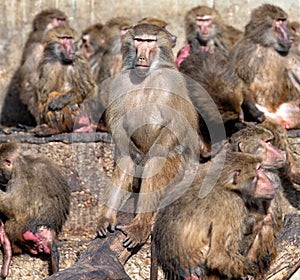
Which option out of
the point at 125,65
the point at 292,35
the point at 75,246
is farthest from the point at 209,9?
the point at 75,246

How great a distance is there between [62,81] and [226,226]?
288 cm

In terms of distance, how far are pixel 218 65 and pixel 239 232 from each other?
6.97 ft

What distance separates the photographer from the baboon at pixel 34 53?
9445 millimetres

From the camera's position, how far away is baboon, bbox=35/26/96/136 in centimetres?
880

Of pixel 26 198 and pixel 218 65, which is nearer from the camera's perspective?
pixel 26 198

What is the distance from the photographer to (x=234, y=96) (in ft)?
26.9

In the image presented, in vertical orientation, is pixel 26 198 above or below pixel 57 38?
below

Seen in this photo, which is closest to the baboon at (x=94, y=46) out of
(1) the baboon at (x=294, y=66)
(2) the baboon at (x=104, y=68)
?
(2) the baboon at (x=104, y=68)

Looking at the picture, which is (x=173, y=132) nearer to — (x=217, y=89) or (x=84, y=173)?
(x=217, y=89)

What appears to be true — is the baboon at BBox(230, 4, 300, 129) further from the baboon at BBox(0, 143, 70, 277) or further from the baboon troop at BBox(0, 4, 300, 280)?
the baboon at BBox(0, 143, 70, 277)

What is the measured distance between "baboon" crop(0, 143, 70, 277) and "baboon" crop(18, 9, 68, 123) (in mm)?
1502

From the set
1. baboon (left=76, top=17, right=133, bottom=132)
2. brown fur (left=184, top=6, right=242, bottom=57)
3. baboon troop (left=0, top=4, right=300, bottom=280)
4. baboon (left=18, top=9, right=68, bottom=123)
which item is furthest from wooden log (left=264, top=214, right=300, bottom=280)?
baboon (left=18, top=9, right=68, bottom=123)

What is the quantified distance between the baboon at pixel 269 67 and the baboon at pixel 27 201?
1772 mm

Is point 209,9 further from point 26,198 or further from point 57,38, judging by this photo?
point 26,198
